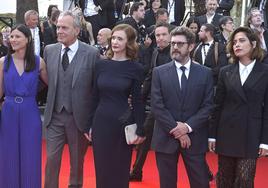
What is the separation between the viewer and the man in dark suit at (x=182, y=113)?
4.74 meters

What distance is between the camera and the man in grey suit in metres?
5.21

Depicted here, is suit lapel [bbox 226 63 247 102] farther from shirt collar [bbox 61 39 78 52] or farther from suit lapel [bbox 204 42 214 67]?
suit lapel [bbox 204 42 214 67]

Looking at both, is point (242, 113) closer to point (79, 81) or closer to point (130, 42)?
point (130, 42)

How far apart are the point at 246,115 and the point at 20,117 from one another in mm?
2261

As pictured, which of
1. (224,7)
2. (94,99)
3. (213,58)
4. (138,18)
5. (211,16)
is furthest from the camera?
(224,7)

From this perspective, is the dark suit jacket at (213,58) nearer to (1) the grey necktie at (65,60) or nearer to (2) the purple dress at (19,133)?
(1) the grey necktie at (65,60)

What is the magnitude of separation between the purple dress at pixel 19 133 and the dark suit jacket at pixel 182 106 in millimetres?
1277

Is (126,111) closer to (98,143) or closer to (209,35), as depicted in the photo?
(98,143)

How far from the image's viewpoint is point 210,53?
741 centimetres

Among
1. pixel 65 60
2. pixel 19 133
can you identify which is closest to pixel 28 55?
pixel 65 60

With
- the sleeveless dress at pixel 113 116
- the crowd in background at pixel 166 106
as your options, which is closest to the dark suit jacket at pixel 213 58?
the crowd in background at pixel 166 106

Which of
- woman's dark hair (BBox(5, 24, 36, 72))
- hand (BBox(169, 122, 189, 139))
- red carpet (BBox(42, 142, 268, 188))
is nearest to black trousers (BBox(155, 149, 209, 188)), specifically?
hand (BBox(169, 122, 189, 139))

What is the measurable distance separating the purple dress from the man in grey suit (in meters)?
0.16

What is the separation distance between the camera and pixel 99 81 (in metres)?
4.96
